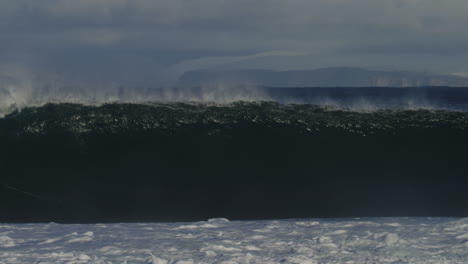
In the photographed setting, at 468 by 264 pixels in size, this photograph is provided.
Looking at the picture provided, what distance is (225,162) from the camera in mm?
9414

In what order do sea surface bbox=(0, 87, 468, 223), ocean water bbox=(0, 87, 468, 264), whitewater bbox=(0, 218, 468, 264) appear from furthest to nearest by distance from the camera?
1. sea surface bbox=(0, 87, 468, 223)
2. ocean water bbox=(0, 87, 468, 264)
3. whitewater bbox=(0, 218, 468, 264)

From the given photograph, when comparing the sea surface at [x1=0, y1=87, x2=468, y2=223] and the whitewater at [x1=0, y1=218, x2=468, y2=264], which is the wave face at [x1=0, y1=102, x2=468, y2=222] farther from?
the whitewater at [x1=0, y1=218, x2=468, y2=264]

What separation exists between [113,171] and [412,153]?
631 cm

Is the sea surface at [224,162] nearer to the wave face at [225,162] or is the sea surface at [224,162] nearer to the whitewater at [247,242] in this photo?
the wave face at [225,162]

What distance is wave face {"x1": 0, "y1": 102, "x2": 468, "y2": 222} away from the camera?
27.9ft

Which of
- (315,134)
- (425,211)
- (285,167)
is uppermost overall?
(315,134)

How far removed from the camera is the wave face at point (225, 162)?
8.52m

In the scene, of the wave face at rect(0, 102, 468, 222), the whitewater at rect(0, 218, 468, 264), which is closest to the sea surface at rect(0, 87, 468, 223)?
the wave face at rect(0, 102, 468, 222)

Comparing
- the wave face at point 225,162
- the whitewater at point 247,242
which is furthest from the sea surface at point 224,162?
the whitewater at point 247,242

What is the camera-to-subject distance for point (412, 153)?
9711 mm

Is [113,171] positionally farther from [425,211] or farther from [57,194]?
[425,211]

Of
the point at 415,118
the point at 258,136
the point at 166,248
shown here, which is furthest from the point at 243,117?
the point at 166,248

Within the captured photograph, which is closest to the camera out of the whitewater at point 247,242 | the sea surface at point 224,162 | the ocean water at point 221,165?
the whitewater at point 247,242

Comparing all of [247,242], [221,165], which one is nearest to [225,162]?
[221,165]
